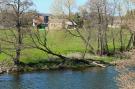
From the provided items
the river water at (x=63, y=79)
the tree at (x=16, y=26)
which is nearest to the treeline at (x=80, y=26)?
the tree at (x=16, y=26)

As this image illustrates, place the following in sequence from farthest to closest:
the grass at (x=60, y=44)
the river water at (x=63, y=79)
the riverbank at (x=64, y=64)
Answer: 1. the grass at (x=60, y=44)
2. the riverbank at (x=64, y=64)
3. the river water at (x=63, y=79)

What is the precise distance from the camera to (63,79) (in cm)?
5044

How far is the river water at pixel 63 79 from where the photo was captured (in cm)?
4525

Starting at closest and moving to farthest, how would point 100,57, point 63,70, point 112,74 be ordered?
→ point 112,74, point 63,70, point 100,57

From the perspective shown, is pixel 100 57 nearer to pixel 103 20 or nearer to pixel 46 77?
pixel 103 20

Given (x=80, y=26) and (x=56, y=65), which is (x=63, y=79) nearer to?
(x=56, y=65)

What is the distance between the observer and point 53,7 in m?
72.3

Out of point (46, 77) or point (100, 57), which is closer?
point (46, 77)

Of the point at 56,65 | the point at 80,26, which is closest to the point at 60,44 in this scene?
the point at 80,26

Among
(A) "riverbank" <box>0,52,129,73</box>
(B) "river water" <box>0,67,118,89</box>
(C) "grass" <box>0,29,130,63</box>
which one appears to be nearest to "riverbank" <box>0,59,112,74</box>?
(A) "riverbank" <box>0,52,129,73</box>

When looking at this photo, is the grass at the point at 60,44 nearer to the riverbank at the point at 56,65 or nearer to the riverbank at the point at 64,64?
the riverbank at the point at 64,64

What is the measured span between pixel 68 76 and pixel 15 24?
13.4 meters

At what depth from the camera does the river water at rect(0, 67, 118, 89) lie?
45.2 metres

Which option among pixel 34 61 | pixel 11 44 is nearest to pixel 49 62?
pixel 34 61
